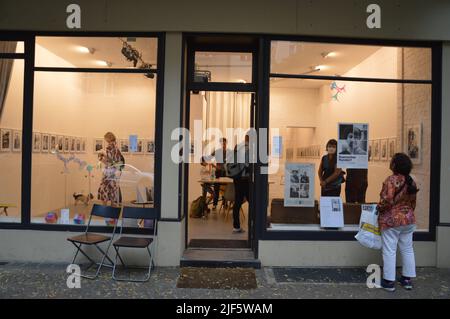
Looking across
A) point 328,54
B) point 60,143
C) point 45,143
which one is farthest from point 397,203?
point 45,143

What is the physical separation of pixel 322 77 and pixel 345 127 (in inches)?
33.2

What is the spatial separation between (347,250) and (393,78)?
8.92 ft

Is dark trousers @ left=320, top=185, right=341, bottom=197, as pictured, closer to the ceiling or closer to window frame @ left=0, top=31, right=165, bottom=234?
window frame @ left=0, top=31, right=165, bottom=234

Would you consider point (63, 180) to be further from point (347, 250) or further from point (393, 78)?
point (393, 78)

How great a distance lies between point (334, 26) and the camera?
18.9 feet

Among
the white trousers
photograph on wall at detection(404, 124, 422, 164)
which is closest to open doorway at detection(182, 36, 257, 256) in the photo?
the white trousers

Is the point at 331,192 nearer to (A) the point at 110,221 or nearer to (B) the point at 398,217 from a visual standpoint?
(B) the point at 398,217

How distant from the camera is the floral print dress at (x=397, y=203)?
4.77 m

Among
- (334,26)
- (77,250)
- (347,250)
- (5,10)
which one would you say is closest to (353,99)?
(334,26)

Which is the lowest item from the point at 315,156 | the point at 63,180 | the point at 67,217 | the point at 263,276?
the point at 263,276

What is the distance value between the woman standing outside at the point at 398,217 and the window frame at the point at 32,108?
307cm

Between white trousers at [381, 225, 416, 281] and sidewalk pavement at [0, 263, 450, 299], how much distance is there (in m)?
0.24

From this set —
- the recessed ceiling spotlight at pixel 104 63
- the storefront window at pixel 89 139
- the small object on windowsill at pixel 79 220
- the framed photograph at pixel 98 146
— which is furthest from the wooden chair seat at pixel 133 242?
the recessed ceiling spotlight at pixel 104 63

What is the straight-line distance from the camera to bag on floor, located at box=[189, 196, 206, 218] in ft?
27.0
